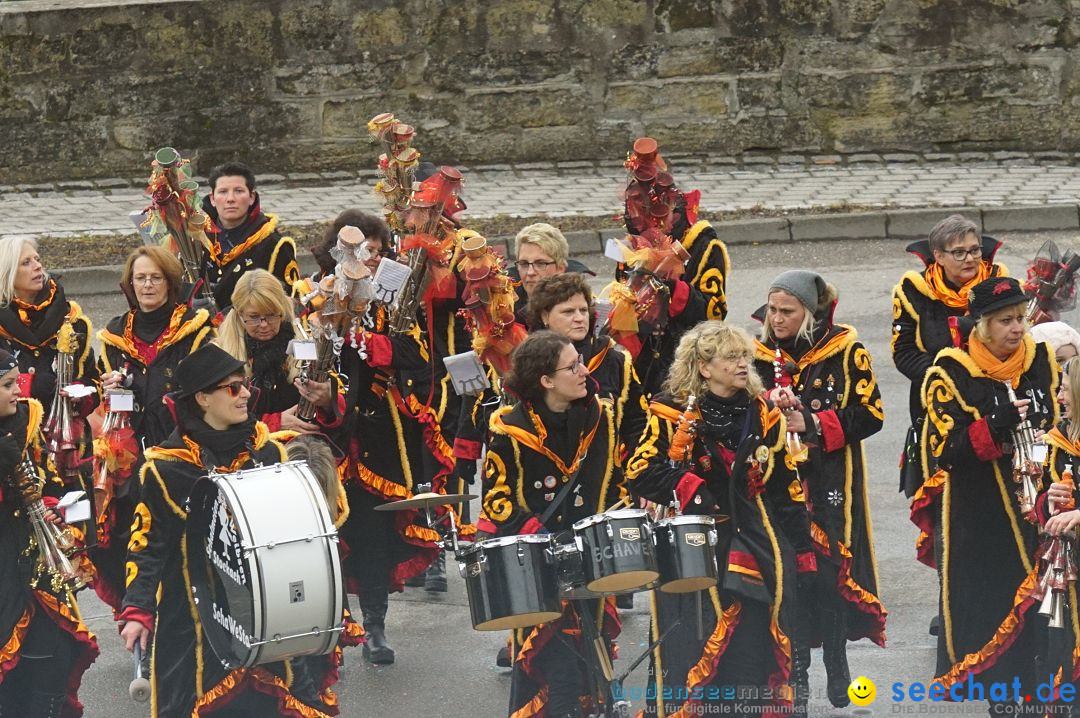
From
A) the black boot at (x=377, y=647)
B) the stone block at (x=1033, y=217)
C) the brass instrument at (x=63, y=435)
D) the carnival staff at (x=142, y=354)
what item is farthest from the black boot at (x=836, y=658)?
the stone block at (x=1033, y=217)

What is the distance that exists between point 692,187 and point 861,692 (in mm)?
8637

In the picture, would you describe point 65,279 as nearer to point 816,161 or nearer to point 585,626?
point 816,161

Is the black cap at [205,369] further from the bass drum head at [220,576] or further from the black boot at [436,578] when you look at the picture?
the black boot at [436,578]

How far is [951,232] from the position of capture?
8.85m

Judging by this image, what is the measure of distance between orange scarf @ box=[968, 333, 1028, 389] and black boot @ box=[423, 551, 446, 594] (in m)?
3.13

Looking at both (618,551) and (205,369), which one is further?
(205,369)

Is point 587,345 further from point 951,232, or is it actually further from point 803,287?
point 951,232

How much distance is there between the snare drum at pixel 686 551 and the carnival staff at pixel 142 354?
2.65m

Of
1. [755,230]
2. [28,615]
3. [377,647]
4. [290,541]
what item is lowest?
[377,647]

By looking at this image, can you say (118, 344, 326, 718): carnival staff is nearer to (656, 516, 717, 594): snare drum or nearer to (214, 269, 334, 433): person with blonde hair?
(214, 269, 334, 433): person with blonde hair

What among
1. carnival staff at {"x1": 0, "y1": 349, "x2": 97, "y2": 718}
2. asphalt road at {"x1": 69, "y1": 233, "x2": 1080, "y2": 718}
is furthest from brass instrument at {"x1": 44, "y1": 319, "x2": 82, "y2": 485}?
asphalt road at {"x1": 69, "y1": 233, "x2": 1080, "y2": 718}

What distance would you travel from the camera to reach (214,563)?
22.2ft

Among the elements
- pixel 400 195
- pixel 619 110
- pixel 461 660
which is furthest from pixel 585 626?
pixel 619 110

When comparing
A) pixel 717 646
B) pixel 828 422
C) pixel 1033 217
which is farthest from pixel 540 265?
pixel 1033 217
